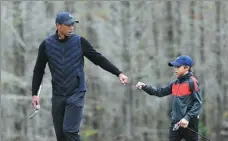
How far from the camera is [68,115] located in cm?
571

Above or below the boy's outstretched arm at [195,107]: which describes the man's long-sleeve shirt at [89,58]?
above

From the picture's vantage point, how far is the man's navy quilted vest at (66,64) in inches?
227

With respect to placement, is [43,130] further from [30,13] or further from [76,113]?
[76,113]

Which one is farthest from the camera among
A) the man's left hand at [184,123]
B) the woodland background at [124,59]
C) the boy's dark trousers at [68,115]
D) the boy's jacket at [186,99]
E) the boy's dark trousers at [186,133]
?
the woodland background at [124,59]

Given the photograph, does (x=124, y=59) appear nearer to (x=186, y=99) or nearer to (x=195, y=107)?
(x=186, y=99)

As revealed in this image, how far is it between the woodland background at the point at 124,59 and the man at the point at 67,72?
352 cm

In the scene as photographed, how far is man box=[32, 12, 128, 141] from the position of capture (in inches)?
225

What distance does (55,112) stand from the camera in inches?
231

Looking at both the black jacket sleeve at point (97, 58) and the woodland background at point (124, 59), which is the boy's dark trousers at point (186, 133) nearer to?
the black jacket sleeve at point (97, 58)

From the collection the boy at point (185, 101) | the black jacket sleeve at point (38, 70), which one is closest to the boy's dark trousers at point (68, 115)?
the black jacket sleeve at point (38, 70)

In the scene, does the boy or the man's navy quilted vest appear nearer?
the man's navy quilted vest

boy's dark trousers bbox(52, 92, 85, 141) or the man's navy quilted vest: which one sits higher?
the man's navy quilted vest

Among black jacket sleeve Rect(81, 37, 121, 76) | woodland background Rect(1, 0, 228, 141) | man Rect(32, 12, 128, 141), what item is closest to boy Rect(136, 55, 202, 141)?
black jacket sleeve Rect(81, 37, 121, 76)

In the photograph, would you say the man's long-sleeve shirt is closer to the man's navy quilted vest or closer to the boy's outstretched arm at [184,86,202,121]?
the man's navy quilted vest
